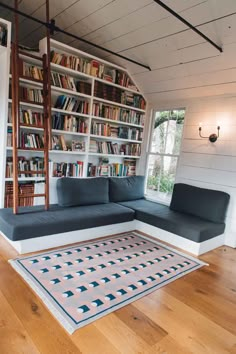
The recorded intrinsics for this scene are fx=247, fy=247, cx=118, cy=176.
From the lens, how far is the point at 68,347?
1510 millimetres

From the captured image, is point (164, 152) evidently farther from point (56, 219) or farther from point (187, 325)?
point (187, 325)

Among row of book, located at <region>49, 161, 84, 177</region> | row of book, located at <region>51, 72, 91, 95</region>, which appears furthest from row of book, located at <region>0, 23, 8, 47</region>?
row of book, located at <region>49, 161, 84, 177</region>

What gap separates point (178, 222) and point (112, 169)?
1610 millimetres

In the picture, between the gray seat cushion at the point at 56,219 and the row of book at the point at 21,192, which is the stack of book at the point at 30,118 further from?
the gray seat cushion at the point at 56,219

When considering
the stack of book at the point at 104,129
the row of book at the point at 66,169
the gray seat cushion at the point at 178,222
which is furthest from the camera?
the stack of book at the point at 104,129

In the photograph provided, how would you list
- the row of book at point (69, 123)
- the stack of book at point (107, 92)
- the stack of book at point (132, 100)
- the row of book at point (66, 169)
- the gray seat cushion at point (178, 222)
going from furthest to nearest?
the stack of book at point (132, 100) → the stack of book at point (107, 92) → the row of book at point (66, 169) → the row of book at point (69, 123) → the gray seat cushion at point (178, 222)

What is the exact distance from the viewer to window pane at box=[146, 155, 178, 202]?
425 centimetres

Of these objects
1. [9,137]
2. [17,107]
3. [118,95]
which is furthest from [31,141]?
[118,95]

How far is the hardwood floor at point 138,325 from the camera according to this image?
1.54m

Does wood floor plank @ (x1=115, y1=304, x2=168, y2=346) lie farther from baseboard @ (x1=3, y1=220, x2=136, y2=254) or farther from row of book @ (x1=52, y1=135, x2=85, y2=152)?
row of book @ (x1=52, y1=135, x2=85, y2=152)

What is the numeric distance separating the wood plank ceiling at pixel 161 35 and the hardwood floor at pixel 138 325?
2.62 m

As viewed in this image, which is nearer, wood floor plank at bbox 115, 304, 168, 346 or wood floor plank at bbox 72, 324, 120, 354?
wood floor plank at bbox 72, 324, 120, 354

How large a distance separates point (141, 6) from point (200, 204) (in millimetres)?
2588

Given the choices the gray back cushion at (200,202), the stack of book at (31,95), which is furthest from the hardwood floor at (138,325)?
the stack of book at (31,95)
